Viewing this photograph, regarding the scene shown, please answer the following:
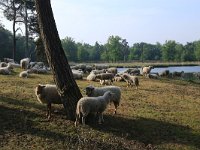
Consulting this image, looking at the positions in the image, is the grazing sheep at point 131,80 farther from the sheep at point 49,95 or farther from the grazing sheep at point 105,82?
the sheep at point 49,95

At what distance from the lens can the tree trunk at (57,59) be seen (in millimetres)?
14188

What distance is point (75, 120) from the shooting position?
14.1 metres

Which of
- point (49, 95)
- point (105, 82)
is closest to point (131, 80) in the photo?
point (105, 82)

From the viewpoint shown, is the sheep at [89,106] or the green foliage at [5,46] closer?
the sheep at [89,106]

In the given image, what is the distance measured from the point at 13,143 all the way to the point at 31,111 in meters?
3.13

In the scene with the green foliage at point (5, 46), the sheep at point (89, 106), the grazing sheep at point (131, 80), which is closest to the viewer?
the sheep at point (89, 106)

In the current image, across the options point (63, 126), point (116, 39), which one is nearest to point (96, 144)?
point (63, 126)

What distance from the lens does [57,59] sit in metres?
14.3

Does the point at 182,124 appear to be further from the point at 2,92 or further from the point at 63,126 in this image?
the point at 2,92

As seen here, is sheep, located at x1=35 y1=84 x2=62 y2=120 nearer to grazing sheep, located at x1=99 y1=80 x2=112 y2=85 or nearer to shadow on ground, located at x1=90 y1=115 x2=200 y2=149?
shadow on ground, located at x1=90 y1=115 x2=200 y2=149

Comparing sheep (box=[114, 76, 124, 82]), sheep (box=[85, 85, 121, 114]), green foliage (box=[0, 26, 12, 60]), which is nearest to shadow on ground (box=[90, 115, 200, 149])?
sheep (box=[85, 85, 121, 114])

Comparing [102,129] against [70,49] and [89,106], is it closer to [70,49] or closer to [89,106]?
[89,106]

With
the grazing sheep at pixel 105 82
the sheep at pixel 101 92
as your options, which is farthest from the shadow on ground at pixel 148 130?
the grazing sheep at pixel 105 82

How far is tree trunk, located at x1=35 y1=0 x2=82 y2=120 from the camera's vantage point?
14.2m
